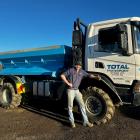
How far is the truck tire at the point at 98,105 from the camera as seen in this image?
8.39 m

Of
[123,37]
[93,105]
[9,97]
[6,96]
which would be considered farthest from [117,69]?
[6,96]

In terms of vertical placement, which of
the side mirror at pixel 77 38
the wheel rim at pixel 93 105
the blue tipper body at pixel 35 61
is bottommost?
the wheel rim at pixel 93 105

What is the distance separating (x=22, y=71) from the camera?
448 inches

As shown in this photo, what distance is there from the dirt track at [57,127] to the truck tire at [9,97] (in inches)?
24.2

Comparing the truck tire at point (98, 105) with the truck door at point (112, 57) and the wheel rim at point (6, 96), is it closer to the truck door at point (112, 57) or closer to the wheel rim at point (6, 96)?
the truck door at point (112, 57)

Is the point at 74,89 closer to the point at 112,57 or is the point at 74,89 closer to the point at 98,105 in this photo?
the point at 98,105

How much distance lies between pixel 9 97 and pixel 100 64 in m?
4.54

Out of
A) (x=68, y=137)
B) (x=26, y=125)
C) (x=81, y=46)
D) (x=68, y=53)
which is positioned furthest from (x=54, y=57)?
(x=68, y=137)

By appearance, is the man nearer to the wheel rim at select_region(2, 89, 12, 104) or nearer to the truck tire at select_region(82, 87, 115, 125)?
the truck tire at select_region(82, 87, 115, 125)

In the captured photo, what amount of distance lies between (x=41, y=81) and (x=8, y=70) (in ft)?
7.19

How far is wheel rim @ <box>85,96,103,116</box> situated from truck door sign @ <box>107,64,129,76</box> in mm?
927

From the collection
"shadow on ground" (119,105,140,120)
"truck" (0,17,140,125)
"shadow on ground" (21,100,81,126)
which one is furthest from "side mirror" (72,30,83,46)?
"shadow on ground" (119,105,140,120)

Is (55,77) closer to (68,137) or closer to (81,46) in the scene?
(81,46)

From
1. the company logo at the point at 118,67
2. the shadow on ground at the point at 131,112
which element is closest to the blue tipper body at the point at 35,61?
the company logo at the point at 118,67
